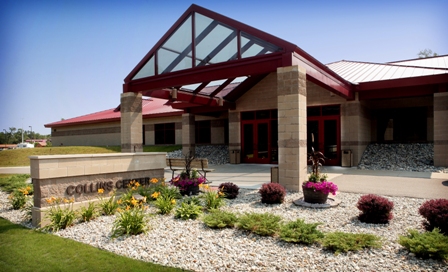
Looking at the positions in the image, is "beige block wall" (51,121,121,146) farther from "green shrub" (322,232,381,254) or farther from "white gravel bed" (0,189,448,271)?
"green shrub" (322,232,381,254)

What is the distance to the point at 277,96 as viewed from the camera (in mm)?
13180

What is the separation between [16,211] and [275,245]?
715 cm

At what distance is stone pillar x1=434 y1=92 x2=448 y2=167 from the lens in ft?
46.8

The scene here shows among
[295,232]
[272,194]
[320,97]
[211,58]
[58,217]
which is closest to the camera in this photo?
[295,232]

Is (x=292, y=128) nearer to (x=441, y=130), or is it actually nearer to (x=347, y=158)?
(x=347, y=158)

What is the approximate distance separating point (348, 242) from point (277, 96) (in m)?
9.05

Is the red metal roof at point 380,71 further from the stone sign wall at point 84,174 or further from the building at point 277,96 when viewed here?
the stone sign wall at point 84,174

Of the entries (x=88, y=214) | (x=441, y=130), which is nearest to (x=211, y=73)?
(x=88, y=214)

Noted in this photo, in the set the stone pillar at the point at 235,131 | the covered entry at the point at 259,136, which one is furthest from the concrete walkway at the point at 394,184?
the stone pillar at the point at 235,131

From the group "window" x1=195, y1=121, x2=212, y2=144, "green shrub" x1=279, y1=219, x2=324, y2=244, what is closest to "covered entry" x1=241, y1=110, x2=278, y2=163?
"window" x1=195, y1=121, x2=212, y2=144

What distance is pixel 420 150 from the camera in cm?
1645

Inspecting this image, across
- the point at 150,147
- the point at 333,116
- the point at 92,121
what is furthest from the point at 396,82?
the point at 92,121

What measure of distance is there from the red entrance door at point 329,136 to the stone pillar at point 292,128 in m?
7.95

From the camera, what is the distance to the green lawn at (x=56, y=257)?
4.55 metres
